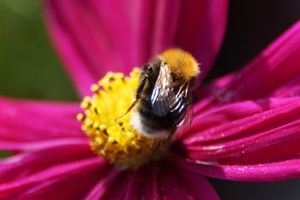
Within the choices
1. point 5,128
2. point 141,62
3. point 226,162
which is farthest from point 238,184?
point 226,162

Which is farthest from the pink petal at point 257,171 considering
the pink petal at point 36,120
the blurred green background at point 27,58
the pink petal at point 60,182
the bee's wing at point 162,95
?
the blurred green background at point 27,58

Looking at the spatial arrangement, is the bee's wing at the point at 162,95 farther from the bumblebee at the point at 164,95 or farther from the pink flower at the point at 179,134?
the pink flower at the point at 179,134

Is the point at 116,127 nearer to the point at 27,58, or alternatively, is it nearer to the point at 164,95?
the point at 164,95

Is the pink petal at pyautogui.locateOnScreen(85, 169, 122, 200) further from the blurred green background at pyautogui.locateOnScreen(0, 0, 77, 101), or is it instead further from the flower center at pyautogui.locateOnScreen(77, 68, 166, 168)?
the blurred green background at pyautogui.locateOnScreen(0, 0, 77, 101)

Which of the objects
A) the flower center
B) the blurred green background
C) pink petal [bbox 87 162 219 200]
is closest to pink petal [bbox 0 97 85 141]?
the flower center

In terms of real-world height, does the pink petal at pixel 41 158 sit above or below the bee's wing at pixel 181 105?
above
